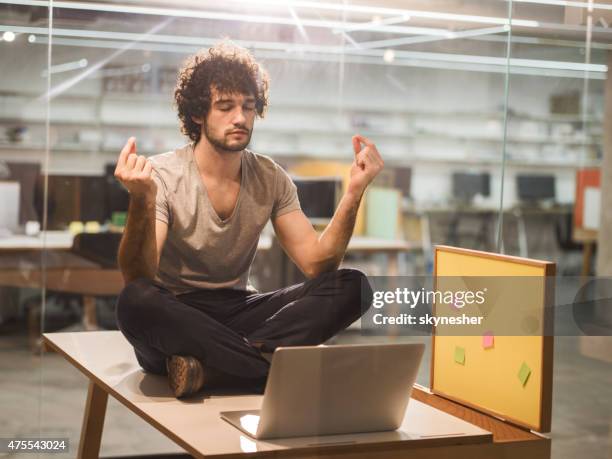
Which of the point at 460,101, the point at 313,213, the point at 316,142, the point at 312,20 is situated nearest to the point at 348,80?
the point at 316,142

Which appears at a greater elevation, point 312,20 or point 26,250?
point 312,20

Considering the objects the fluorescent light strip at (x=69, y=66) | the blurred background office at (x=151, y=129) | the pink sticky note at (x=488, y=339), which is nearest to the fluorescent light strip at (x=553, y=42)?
the blurred background office at (x=151, y=129)

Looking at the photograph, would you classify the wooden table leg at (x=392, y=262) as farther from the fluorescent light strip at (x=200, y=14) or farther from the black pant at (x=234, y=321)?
the black pant at (x=234, y=321)

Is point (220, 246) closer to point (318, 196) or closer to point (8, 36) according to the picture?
point (8, 36)

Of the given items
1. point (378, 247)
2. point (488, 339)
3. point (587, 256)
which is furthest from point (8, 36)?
point (587, 256)

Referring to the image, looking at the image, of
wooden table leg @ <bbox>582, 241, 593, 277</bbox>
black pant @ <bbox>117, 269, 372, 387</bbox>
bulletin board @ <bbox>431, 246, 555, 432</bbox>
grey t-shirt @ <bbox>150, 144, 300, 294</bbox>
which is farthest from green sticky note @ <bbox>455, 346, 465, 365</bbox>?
wooden table leg @ <bbox>582, 241, 593, 277</bbox>

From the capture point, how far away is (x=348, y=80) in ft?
30.1

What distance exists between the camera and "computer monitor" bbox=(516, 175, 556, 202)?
33.8 ft

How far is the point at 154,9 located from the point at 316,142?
19.6 ft

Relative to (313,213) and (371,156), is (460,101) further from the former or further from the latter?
(371,156)

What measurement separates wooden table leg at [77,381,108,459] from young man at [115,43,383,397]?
1.99 feet

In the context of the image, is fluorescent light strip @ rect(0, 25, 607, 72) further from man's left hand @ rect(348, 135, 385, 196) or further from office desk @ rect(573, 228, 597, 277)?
office desk @ rect(573, 228, 597, 277)

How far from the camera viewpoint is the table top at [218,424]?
152 cm

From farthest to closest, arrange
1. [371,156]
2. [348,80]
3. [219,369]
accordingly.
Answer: [348,80], [371,156], [219,369]
